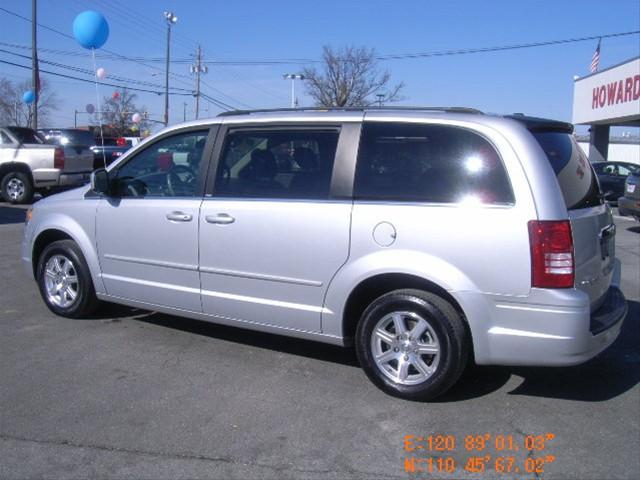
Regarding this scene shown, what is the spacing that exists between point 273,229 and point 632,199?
10.4m

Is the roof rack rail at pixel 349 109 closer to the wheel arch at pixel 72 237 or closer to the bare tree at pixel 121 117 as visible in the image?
the wheel arch at pixel 72 237

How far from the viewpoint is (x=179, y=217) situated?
4.83 meters

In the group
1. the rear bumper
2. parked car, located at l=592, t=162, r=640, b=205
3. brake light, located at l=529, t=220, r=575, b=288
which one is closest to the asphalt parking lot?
the rear bumper

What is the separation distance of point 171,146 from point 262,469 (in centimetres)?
288

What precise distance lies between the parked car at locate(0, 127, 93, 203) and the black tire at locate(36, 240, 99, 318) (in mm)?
9787

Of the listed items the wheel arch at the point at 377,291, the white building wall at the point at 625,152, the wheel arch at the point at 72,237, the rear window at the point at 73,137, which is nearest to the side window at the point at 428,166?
the wheel arch at the point at 377,291

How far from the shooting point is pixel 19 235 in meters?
10.7

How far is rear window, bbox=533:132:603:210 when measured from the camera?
12.8 ft

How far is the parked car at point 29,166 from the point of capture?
582 inches

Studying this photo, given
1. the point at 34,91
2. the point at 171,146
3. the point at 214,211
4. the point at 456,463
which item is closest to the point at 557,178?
the point at 456,463

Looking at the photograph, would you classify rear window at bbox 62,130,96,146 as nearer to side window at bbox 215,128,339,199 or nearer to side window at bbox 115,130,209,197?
side window at bbox 115,130,209,197

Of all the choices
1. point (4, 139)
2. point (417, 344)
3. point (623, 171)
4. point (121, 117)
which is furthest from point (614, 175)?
point (121, 117)

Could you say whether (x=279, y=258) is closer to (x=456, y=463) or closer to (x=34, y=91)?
(x=456, y=463)

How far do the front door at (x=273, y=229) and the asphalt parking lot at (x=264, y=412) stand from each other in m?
0.50
